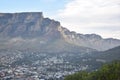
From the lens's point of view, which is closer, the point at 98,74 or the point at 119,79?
the point at 119,79

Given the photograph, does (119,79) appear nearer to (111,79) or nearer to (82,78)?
(111,79)

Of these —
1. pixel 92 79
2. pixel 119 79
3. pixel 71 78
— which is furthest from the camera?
pixel 71 78

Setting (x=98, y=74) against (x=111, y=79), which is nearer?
(x=111, y=79)

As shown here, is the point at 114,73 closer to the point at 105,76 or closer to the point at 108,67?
the point at 105,76

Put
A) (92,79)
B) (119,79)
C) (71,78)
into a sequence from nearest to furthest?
(119,79), (92,79), (71,78)

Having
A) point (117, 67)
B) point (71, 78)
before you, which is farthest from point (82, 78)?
point (117, 67)

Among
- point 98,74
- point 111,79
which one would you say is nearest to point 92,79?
point 98,74

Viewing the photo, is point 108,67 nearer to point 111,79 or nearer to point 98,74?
point 98,74
